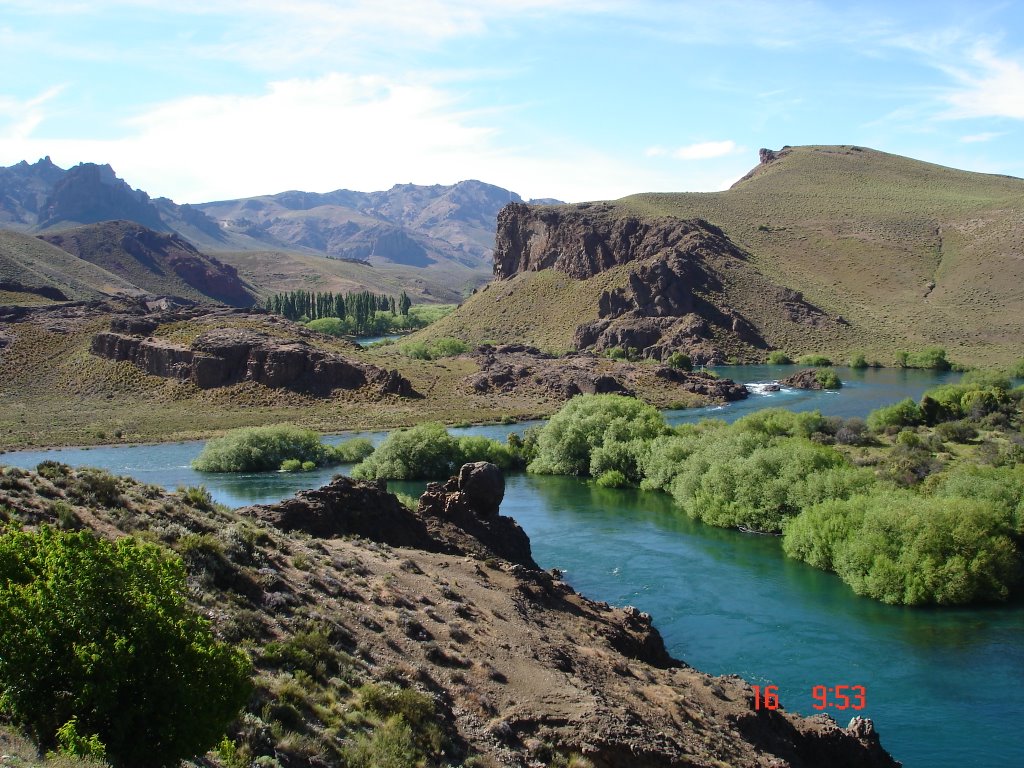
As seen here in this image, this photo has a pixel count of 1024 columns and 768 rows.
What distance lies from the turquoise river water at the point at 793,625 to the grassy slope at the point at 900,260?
102 meters

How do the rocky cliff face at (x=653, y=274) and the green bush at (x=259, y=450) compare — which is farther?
the rocky cliff face at (x=653, y=274)

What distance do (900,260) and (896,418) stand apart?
110470 millimetres

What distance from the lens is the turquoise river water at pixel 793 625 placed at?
26.2 meters

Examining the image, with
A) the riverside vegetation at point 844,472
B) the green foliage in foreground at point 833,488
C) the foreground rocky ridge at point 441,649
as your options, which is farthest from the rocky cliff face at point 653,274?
the foreground rocky ridge at point 441,649

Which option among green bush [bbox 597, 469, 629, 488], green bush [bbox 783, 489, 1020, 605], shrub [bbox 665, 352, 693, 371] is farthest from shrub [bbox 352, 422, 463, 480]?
shrub [bbox 665, 352, 693, 371]

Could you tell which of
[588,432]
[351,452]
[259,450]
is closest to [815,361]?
[588,432]

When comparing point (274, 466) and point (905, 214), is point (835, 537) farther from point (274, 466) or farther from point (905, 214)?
point (905, 214)

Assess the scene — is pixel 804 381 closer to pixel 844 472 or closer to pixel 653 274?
pixel 653 274

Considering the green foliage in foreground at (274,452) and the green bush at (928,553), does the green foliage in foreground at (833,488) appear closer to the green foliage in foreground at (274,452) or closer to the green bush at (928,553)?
the green bush at (928,553)

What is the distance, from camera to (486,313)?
585ft

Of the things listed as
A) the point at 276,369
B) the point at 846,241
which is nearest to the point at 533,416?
the point at 276,369

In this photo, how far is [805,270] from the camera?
171 metres

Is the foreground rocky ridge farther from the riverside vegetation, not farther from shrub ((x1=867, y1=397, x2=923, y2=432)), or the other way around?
shrub ((x1=867, y1=397, x2=923, y2=432))

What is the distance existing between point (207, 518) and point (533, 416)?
7001 centimetres
